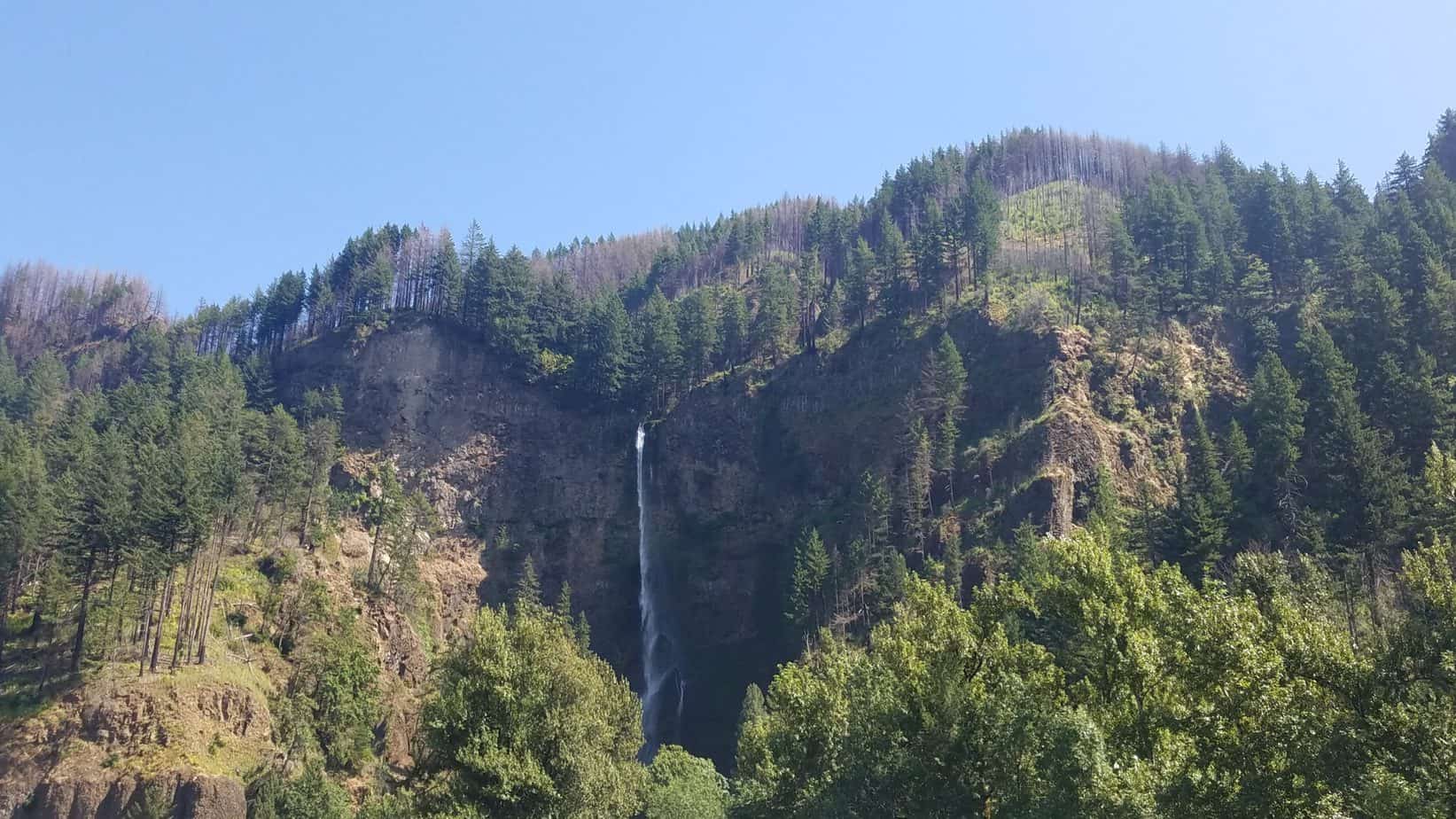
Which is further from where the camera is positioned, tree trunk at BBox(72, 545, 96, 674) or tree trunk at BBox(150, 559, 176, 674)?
tree trunk at BBox(150, 559, 176, 674)

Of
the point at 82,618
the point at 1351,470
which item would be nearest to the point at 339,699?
the point at 82,618

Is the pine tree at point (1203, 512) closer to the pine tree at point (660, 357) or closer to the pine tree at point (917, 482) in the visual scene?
the pine tree at point (917, 482)

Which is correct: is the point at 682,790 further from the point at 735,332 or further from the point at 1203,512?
the point at 735,332

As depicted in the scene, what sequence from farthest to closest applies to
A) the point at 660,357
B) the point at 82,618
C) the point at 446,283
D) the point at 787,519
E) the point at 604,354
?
the point at 446,283, the point at 604,354, the point at 660,357, the point at 787,519, the point at 82,618

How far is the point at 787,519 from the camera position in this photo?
331 feet

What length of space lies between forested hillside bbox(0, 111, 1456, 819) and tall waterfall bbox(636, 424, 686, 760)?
52.8 inches

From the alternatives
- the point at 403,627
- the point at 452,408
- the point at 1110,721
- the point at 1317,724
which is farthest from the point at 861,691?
the point at 452,408

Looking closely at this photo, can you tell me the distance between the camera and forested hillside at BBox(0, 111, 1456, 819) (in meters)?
28.0

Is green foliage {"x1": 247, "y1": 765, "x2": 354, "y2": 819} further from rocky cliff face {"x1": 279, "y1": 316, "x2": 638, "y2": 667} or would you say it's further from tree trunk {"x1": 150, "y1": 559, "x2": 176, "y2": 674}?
rocky cliff face {"x1": 279, "y1": 316, "x2": 638, "y2": 667}

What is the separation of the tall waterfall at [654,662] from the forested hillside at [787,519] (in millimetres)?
1341

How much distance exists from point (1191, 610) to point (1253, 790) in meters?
4.96

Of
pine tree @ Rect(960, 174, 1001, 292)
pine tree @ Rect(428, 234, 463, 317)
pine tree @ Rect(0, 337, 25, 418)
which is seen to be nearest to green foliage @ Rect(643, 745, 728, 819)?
pine tree @ Rect(960, 174, 1001, 292)

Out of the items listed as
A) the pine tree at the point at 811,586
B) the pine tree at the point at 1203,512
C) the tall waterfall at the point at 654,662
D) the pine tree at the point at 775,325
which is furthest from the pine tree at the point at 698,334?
the pine tree at the point at 1203,512

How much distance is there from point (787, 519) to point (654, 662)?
2044cm
